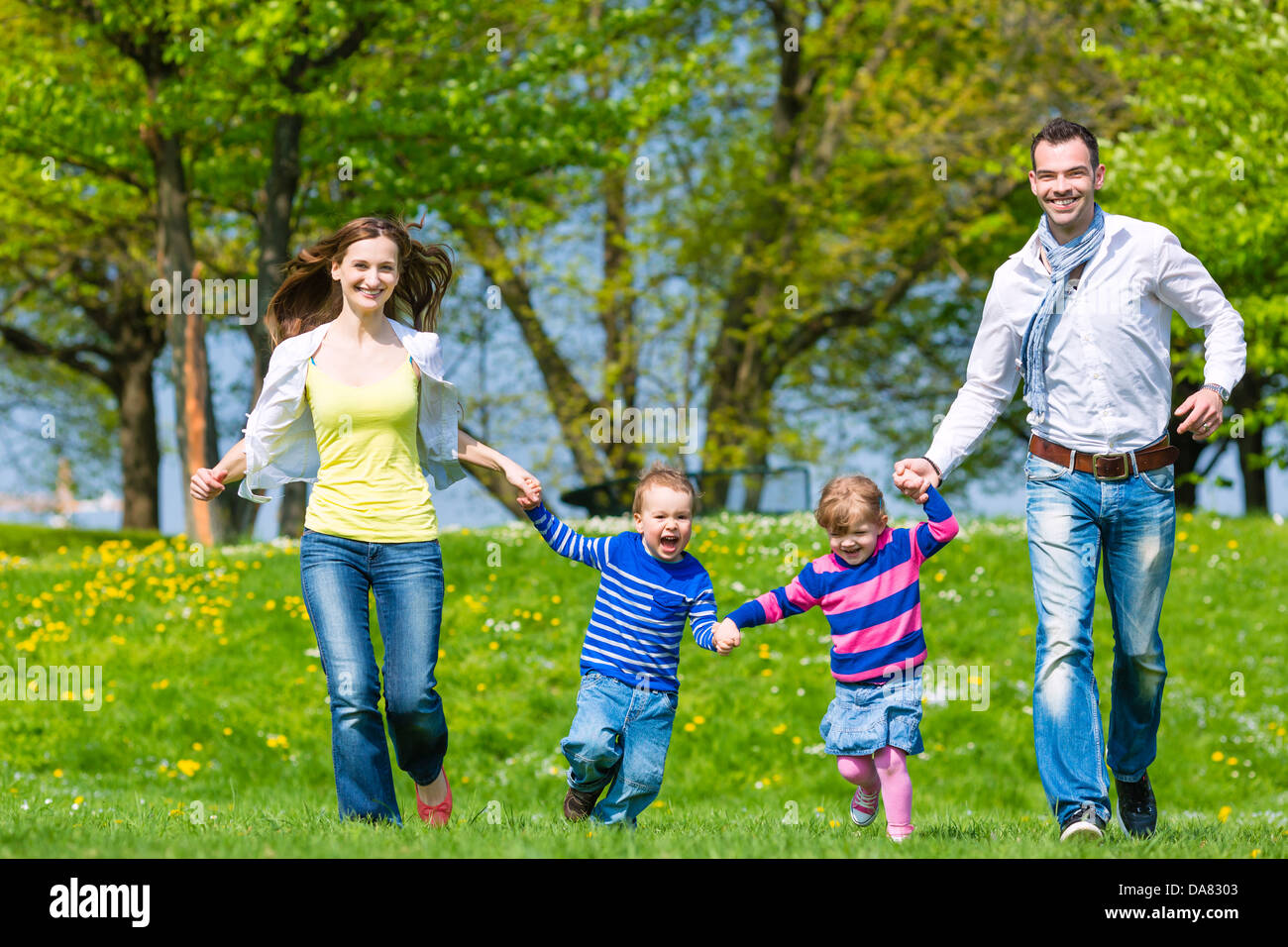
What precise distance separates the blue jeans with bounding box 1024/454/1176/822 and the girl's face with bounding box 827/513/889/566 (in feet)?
2.01

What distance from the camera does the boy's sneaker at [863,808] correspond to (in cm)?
560

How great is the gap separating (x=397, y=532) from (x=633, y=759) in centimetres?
134

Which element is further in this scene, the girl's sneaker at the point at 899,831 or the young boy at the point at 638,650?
the young boy at the point at 638,650

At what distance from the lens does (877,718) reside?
5305mm

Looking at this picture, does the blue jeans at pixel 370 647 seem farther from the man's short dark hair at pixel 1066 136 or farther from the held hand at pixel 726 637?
the man's short dark hair at pixel 1066 136

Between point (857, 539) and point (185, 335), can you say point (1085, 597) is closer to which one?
point (857, 539)

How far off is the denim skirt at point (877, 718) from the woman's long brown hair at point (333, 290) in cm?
234

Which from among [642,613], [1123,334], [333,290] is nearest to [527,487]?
[642,613]

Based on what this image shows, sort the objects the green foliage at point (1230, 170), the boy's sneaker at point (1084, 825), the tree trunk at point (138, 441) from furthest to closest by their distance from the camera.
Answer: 1. the tree trunk at point (138, 441)
2. the green foliage at point (1230, 170)
3. the boy's sneaker at point (1084, 825)

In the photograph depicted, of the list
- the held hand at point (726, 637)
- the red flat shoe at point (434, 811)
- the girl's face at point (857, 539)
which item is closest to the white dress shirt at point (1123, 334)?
the girl's face at point (857, 539)

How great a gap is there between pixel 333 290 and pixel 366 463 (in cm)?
95

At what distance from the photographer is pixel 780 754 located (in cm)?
1002
